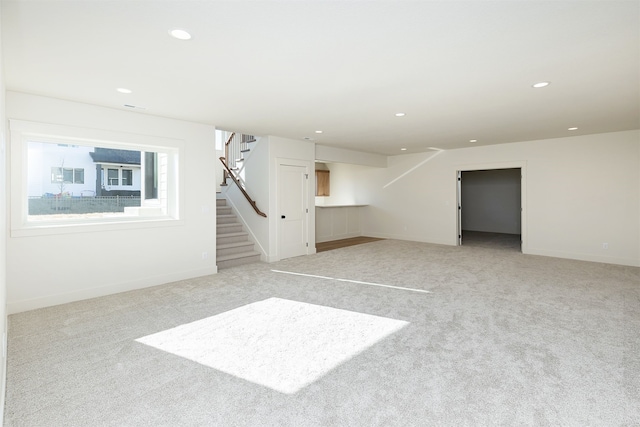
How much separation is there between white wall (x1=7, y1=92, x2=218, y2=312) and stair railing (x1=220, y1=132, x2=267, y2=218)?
1445 mm

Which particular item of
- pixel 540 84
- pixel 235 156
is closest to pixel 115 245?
pixel 235 156

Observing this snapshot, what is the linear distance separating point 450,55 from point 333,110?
197 cm

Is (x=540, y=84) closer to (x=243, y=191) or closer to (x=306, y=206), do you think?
(x=306, y=206)

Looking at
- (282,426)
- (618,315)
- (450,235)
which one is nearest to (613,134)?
(450,235)

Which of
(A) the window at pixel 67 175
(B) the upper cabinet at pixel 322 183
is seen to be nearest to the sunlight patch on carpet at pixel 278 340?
(A) the window at pixel 67 175

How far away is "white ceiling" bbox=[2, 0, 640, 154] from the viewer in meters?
2.12

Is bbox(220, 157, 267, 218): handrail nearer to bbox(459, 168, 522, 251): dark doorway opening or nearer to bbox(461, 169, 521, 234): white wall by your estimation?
bbox(459, 168, 522, 251): dark doorway opening

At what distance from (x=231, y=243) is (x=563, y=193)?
6.87 metres

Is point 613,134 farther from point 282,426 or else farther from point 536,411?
point 282,426

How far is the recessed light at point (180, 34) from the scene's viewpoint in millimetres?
2342

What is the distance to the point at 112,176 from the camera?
15.7 feet

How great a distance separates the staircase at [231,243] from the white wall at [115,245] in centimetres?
64

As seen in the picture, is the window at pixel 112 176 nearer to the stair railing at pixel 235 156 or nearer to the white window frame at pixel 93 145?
the white window frame at pixel 93 145

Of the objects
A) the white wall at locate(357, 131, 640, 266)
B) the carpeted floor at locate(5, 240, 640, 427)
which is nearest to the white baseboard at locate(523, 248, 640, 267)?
the white wall at locate(357, 131, 640, 266)
